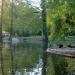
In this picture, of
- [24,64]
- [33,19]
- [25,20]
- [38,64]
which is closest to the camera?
[38,64]

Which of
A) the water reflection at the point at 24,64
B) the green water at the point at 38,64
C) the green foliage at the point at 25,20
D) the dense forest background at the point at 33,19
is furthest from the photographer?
the green foliage at the point at 25,20

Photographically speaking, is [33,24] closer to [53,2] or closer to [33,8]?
[33,8]

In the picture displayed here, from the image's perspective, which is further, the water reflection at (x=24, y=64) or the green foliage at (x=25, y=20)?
the green foliage at (x=25, y=20)

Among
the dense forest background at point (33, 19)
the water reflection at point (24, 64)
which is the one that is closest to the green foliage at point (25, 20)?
the dense forest background at point (33, 19)

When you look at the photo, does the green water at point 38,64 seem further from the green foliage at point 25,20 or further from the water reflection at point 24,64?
the green foliage at point 25,20

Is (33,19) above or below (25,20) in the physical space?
above

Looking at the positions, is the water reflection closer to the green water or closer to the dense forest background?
the green water

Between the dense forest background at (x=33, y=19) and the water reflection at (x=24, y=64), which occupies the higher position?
the dense forest background at (x=33, y=19)

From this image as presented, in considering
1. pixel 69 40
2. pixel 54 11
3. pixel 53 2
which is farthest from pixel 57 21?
pixel 69 40

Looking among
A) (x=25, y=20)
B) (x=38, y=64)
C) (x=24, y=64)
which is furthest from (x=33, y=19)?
(x=38, y=64)

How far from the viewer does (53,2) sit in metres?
23.7


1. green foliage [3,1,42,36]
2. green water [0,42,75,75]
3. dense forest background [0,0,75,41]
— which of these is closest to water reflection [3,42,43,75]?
green water [0,42,75,75]

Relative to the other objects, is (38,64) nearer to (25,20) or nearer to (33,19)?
(33,19)

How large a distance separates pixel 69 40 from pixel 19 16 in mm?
28351
